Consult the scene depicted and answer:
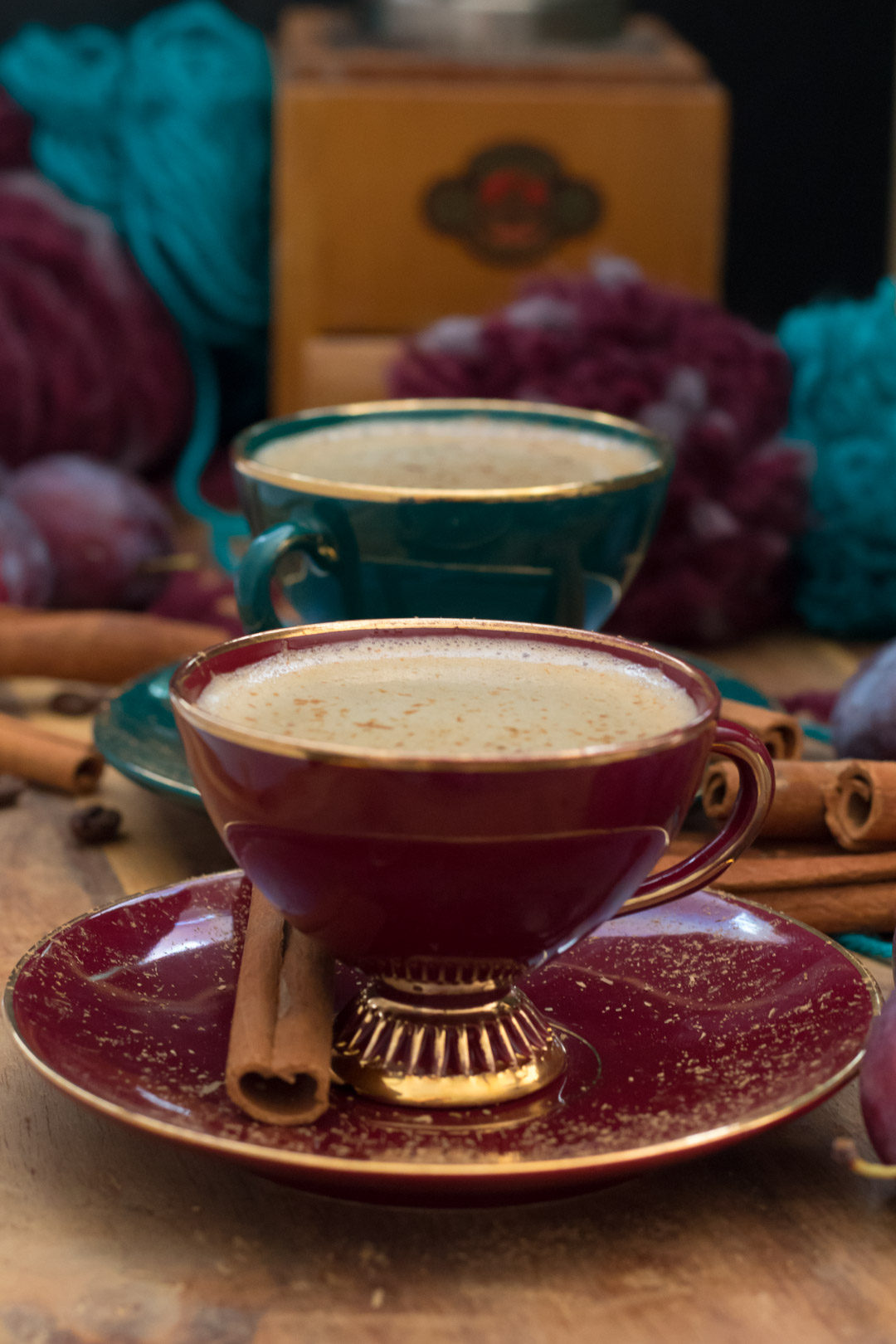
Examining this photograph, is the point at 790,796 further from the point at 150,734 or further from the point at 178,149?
the point at 178,149

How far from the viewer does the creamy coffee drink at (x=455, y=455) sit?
70 centimetres

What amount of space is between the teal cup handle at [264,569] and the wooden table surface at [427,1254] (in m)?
0.20

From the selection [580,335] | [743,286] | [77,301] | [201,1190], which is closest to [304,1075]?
[201,1190]

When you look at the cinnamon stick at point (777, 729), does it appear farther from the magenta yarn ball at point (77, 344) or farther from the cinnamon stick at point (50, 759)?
the magenta yarn ball at point (77, 344)

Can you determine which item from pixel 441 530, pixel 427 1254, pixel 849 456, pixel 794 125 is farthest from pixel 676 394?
pixel 794 125

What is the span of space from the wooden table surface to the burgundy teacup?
0.04 m

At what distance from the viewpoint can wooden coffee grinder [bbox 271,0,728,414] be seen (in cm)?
125

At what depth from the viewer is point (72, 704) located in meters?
0.87

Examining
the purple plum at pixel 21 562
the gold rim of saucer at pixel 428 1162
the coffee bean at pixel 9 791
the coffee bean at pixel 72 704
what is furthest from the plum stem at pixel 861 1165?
the purple plum at pixel 21 562

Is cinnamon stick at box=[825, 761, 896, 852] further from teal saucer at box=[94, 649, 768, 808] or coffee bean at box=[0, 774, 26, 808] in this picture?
coffee bean at box=[0, 774, 26, 808]

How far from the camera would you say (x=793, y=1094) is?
41cm

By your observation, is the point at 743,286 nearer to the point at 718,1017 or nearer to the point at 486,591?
the point at 486,591

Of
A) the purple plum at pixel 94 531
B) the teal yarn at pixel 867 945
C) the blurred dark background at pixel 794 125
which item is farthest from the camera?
the blurred dark background at pixel 794 125

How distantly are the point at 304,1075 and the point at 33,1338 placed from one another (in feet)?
0.29
